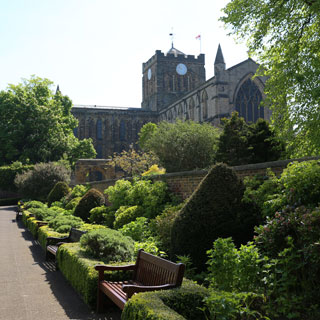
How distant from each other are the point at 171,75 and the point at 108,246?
5801 cm

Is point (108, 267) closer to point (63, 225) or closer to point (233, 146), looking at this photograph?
point (63, 225)

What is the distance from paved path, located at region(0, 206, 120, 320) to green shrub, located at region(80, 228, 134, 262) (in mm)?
798

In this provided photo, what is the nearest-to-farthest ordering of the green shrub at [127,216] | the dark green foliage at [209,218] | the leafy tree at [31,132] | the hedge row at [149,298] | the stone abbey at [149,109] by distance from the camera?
the hedge row at [149,298]
the dark green foliage at [209,218]
the green shrub at [127,216]
the leafy tree at [31,132]
the stone abbey at [149,109]

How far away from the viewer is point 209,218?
6250 millimetres

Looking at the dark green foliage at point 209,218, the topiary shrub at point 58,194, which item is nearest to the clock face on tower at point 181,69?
the topiary shrub at point 58,194

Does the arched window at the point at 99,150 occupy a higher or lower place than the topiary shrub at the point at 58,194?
higher

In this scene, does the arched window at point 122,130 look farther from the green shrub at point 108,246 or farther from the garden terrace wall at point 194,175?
the green shrub at point 108,246

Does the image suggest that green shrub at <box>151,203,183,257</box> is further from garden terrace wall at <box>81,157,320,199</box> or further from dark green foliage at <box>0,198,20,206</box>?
dark green foliage at <box>0,198,20,206</box>

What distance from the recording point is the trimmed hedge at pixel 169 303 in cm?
347

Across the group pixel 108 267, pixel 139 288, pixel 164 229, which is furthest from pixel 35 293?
pixel 139 288

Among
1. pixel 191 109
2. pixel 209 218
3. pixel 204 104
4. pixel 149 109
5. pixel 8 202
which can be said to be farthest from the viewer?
pixel 149 109

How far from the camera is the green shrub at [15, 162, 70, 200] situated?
94.1ft

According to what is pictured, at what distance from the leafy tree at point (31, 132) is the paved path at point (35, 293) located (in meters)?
28.9

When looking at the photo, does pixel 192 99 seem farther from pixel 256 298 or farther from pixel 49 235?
pixel 256 298
